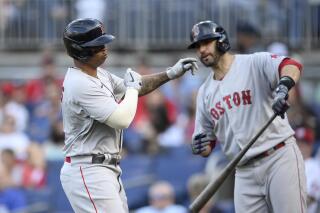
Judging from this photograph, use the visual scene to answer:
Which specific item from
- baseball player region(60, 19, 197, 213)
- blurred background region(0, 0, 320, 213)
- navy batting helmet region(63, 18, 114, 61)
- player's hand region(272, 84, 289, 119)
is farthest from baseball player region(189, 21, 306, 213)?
blurred background region(0, 0, 320, 213)

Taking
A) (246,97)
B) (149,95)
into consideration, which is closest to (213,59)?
(246,97)

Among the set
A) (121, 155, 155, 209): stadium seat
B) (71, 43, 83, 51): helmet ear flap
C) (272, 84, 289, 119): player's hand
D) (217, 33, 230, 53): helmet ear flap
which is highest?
(71, 43, 83, 51): helmet ear flap

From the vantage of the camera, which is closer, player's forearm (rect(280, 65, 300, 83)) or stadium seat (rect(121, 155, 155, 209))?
player's forearm (rect(280, 65, 300, 83))

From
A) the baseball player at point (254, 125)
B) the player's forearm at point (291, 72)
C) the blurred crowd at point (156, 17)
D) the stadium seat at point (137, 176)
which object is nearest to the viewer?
the player's forearm at point (291, 72)

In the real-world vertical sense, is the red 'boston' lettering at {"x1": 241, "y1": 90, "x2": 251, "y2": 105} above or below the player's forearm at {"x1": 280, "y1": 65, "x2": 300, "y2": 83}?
below

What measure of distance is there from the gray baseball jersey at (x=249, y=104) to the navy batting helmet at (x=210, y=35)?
0.21m

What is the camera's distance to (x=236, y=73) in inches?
294

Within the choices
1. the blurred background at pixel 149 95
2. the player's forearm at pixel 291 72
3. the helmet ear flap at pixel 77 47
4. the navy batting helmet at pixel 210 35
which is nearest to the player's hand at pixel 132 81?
the helmet ear flap at pixel 77 47

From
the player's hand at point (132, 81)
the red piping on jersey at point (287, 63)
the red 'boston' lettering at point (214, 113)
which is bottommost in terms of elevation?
the red 'boston' lettering at point (214, 113)

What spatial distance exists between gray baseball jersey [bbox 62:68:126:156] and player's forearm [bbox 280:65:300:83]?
126 cm

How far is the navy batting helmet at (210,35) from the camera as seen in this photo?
7.36 meters

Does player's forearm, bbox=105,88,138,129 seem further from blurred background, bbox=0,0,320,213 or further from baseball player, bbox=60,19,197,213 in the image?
blurred background, bbox=0,0,320,213

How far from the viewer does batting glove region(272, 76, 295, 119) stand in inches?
267

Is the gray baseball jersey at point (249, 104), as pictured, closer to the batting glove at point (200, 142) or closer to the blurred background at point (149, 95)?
the batting glove at point (200, 142)
